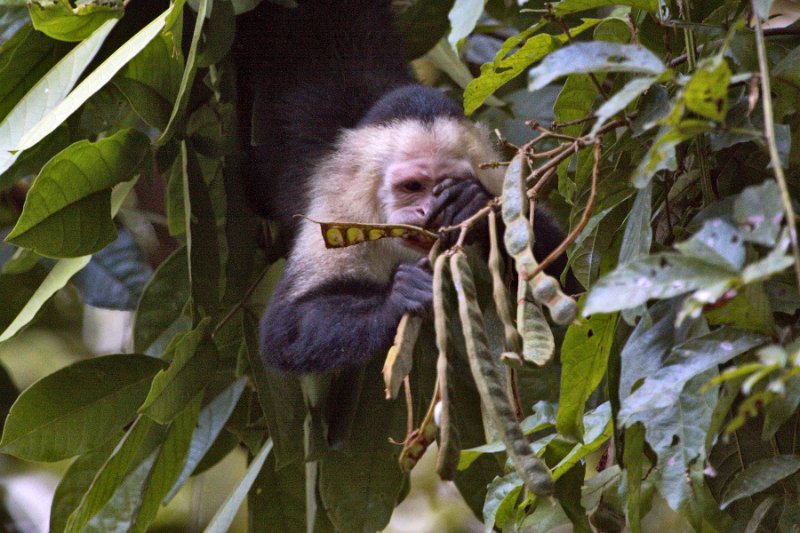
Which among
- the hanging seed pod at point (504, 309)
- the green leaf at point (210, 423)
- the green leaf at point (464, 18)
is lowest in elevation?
the green leaf at point (210, 423)

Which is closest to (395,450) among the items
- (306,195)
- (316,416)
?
A: (316,416)

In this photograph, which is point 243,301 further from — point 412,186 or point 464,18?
point 464,18

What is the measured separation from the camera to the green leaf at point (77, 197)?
1.30 metres

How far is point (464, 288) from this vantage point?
0.89 metres

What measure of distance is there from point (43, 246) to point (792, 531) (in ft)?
3.26

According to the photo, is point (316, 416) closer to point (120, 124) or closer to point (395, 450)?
point (395, 450)

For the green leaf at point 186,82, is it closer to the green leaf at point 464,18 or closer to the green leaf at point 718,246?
the green leaf at point 464,18

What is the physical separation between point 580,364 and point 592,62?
1.17ft

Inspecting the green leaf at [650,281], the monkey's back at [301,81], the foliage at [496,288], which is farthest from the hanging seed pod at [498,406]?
the monkey's back at [301,81]

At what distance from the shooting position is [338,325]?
5.57 feet

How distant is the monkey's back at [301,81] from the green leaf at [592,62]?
1.15 metres

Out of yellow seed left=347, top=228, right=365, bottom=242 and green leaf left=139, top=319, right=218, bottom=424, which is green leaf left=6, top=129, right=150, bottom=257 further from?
yellow seed left=347, top=228, right=365, bottom=242

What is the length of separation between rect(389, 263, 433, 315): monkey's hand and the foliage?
0.49 ft

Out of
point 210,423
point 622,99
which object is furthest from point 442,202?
point 622,99
